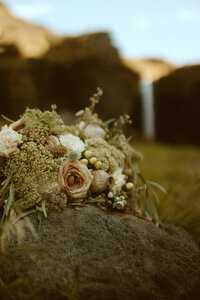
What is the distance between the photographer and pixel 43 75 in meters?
9.08

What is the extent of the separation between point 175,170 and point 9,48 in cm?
569

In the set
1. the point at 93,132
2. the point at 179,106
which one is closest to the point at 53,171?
the point at 93,132

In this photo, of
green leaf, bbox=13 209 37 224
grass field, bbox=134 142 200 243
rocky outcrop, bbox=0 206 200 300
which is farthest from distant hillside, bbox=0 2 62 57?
rocky outcrop, bbox=0 206 200 300

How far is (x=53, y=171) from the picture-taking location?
6.44 ft

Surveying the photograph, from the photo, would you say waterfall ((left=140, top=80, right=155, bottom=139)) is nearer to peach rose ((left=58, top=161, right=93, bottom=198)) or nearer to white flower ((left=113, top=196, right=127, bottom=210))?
white flower ((left=113, top=196, right=127, bottom=210))

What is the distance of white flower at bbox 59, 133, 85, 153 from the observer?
6.78ft

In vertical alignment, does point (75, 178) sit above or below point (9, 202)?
above

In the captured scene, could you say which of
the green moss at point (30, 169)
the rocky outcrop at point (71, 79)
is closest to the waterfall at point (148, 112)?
the rocky outcrop at point (71, 79)

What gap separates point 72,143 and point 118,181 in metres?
0.36

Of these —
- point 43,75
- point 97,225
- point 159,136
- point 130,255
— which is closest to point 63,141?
point 97,225

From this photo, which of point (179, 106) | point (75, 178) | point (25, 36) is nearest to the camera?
point (75, 178)

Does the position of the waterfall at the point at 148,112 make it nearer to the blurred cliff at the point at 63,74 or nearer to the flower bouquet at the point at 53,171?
the blurred cliff at the point at 63,74

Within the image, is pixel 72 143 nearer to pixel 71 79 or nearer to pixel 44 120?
pixel 44 120

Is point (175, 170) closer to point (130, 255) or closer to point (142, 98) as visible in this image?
point (130, 255)
